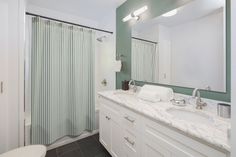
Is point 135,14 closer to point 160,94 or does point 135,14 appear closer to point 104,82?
point 160,94

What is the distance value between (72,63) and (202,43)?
1.82 m

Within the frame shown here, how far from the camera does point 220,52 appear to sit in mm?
1134

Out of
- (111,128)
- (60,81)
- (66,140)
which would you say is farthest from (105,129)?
(60,81)

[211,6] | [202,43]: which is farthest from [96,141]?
[211,6]

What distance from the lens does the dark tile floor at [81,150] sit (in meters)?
1.84

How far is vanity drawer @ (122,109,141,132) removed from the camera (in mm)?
1185

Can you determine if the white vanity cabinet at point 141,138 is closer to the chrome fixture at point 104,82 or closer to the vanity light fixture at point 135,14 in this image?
the chrome fixture at point 104,82

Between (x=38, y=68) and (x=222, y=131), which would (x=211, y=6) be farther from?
(x=38, y=68)

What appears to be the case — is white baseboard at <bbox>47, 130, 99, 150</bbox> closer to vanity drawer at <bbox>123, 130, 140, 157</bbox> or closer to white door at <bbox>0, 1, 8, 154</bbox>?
white door at <bbox>0, 1, 8, 154</bbox>

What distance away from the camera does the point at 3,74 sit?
134 cm

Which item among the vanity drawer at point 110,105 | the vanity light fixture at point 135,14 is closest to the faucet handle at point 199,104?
the vanity drawer at point 110,105

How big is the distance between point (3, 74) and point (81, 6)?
1.65 meters

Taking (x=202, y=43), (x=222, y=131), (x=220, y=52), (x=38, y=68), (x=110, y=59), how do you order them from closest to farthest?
(x=222, y=131)
(x=220, y=52)
(x=202, y=43)
(x=38, y=68)
(x=110, y=59)

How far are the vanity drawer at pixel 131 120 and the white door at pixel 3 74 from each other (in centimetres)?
127
